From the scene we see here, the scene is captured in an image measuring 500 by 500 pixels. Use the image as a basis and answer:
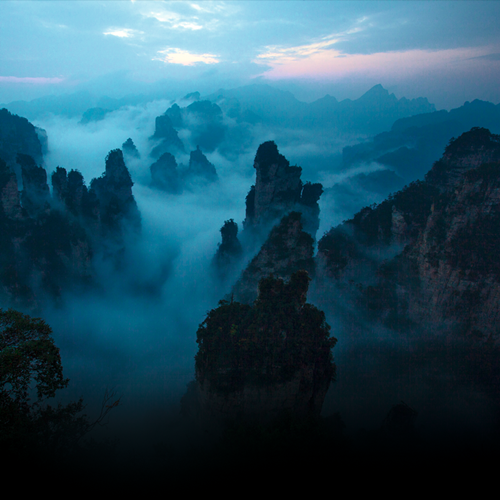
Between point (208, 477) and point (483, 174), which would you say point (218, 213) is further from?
point (208, 477)

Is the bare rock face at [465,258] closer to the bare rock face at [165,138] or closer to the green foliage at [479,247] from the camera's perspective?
the green foliage at [479,247]

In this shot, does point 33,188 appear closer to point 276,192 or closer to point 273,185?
A: point 273,185

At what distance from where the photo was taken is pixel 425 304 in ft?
97.8

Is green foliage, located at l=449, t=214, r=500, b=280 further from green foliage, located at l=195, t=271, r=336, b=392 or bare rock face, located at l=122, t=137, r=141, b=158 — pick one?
bare rock face, located at l=122, t=137, r=141, b=158

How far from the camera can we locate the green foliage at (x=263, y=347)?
62.7 feet

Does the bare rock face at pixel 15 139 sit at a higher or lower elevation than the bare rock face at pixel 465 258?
higher

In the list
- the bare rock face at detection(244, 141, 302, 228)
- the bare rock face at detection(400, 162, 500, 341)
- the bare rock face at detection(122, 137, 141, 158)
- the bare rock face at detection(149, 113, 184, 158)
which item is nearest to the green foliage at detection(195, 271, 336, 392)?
the bare rock face at detection(400, 162, 500, 341)

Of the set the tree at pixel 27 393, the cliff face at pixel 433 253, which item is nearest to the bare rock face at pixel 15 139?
the tree at pixel 27 393

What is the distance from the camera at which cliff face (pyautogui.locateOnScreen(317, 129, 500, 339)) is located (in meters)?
26.6

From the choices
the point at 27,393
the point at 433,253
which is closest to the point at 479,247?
the point at 433,253

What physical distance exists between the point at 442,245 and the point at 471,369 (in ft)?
36.7

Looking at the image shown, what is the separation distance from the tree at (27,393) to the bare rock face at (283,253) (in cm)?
2394

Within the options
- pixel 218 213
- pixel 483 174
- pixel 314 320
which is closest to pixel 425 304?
pixel 483 174

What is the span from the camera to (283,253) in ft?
118
